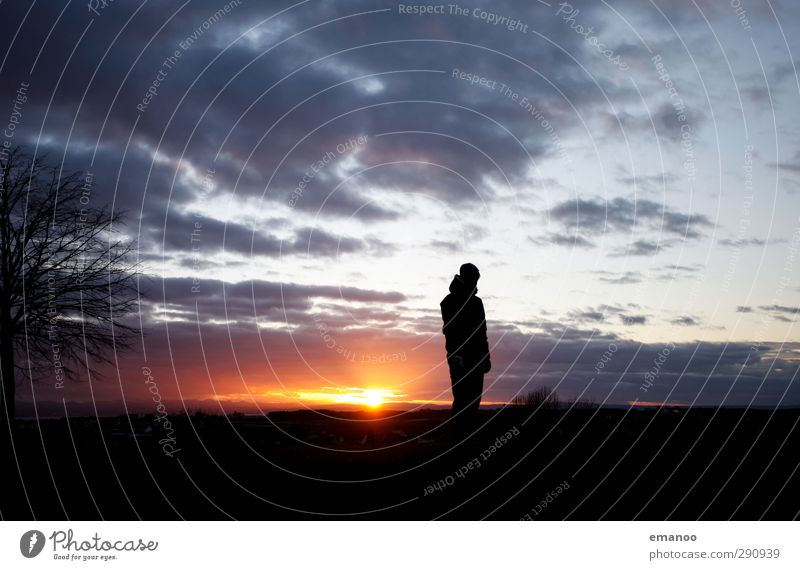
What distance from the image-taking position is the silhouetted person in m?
16.7

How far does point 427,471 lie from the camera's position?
573 inches

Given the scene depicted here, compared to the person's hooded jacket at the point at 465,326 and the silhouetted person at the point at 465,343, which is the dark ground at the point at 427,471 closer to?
the silhouetted person at the point at 465,343

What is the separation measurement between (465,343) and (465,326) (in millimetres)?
365

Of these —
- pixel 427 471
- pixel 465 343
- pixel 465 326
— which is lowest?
pixel 427 471

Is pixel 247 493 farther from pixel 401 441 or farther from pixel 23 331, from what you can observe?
pixel 23 331

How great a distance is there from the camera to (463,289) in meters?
16.7

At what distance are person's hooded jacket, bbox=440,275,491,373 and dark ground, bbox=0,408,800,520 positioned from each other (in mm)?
1691

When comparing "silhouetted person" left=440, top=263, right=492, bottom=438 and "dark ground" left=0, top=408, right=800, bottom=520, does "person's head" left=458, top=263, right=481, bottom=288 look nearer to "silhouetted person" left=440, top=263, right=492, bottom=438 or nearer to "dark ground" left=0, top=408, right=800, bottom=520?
"silhouetted person" left=440, top=263, right=492, bottom=438

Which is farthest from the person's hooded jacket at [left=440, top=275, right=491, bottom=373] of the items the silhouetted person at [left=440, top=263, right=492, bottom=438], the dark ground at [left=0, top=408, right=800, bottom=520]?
the dark ground at [left=0, top=408, right=800, bottom=520]

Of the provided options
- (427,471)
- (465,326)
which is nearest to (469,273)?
(465,326)

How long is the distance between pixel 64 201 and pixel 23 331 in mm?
4404

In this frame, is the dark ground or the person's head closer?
the dark ground

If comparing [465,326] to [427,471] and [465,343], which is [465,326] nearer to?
[465,343]
